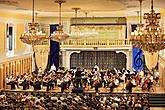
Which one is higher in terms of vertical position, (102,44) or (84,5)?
(84,5)

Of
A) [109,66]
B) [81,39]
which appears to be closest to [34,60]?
[81,39]

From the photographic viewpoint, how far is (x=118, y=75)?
25.2m

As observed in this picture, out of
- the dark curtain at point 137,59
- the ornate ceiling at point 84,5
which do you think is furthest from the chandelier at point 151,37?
the dark curtain at point 137,59

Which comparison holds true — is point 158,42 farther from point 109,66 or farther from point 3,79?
point 109,66

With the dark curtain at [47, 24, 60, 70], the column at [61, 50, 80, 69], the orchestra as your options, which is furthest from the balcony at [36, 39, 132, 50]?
the orchestra

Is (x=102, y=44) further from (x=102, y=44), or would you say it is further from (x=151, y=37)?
(x=151, y=37)

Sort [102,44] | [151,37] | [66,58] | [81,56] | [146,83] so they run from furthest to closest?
[81,56]
[66,58]
[102,44]
[146,83]
[151,37]

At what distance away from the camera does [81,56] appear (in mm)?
32812

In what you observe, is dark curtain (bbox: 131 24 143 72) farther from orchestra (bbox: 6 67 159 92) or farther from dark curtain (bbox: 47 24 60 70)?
dark curtain (bbox: 47 24 60 70)

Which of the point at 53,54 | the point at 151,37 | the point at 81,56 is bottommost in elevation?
the point at 81,56

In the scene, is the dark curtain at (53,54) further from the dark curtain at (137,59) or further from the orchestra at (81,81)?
the dark curtain at (137,59)

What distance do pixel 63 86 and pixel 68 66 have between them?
10.3 m

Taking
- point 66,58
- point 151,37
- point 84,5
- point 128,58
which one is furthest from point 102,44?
point 151,37

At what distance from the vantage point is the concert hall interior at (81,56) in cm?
1538
